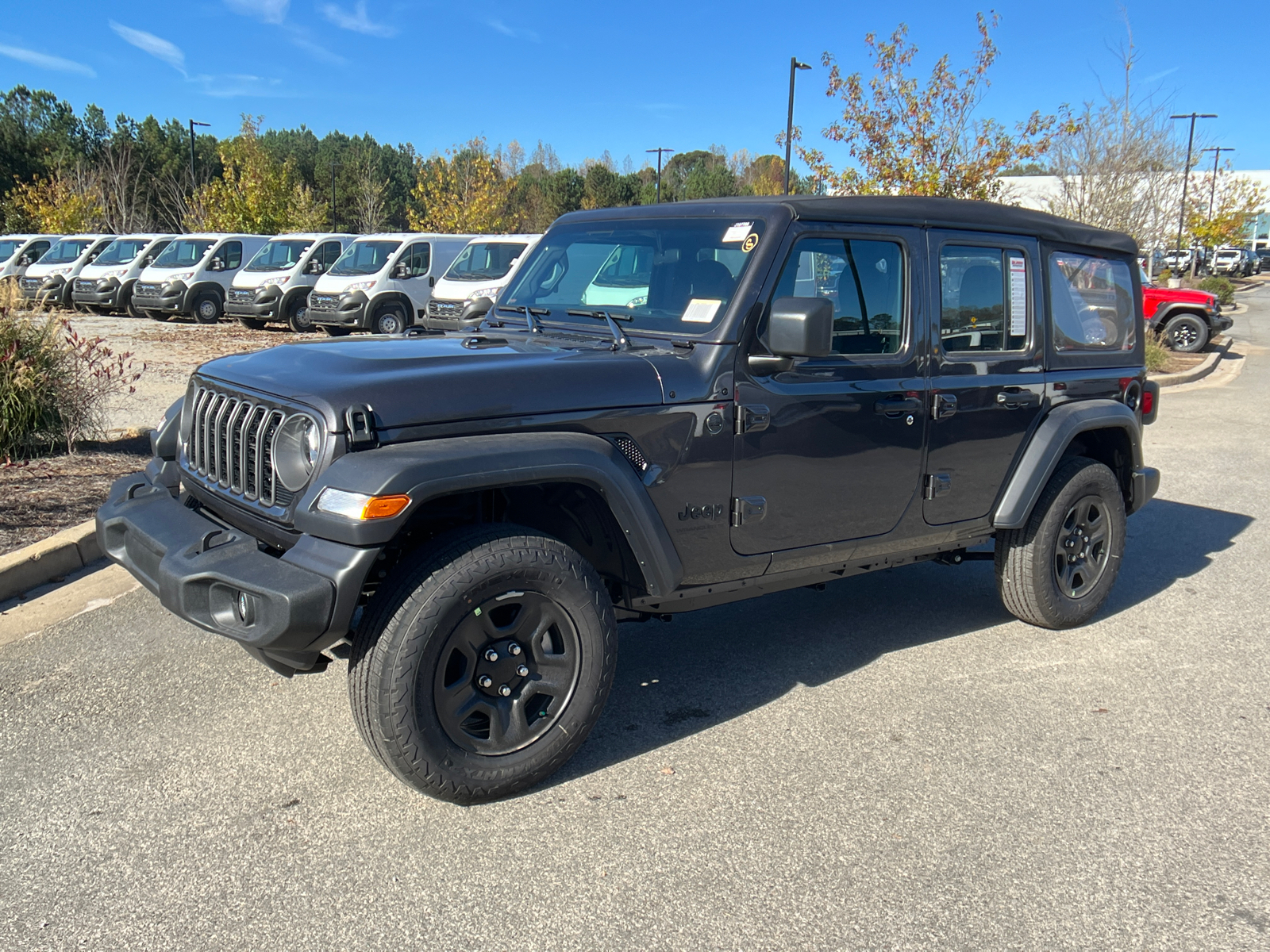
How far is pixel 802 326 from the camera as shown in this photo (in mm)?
3398

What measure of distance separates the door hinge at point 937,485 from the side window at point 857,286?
55 cm

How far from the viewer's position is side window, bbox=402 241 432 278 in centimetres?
1847

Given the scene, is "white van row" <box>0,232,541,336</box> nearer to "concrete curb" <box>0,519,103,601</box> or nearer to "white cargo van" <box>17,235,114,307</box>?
"white cargo van" <box>17,235,114,307</box>

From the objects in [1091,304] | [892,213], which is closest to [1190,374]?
[1091,304]

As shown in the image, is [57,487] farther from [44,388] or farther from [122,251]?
[122,251]

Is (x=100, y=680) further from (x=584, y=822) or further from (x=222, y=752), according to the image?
(x=584, y=822)

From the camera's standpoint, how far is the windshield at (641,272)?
3715 millimetres

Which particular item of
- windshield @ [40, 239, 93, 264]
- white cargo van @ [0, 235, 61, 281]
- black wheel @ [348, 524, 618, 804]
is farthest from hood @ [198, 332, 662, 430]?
white cargo van @ [0, 235, 61, 281]

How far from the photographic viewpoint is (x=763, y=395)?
11.9 ft

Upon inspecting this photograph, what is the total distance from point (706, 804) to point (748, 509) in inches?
39.9

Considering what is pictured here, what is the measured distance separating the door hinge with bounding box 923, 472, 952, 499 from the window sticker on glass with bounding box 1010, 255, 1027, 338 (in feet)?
2.52

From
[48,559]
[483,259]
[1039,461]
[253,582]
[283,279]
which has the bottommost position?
[48,559]

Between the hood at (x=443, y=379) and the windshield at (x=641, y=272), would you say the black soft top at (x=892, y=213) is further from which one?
the hood at (x=443, y=379)

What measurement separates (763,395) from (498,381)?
985 millimetres
